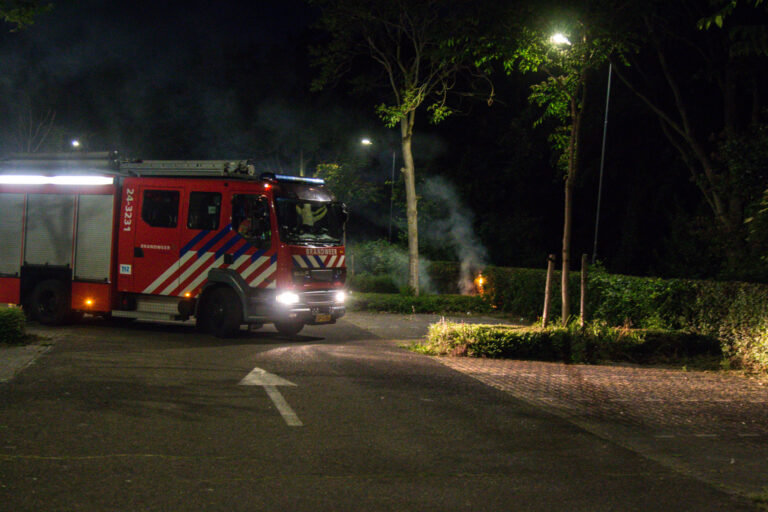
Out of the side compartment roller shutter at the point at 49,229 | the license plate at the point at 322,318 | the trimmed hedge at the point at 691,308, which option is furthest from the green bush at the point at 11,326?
the trimmed hedge at the point at 691,308

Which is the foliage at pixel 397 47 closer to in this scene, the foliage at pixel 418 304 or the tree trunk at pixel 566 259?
the foliage at pixel 418 304

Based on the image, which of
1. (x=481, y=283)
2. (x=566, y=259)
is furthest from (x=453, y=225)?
(x=566, y=259)

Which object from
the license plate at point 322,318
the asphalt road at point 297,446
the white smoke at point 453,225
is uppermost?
the white smoke at point 453,225

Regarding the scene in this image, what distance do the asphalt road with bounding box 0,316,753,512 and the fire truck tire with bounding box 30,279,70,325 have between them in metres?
4.63

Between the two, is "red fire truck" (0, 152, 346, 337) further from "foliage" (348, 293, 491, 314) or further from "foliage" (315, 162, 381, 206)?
"foliage" (315, 162, 381, 206)

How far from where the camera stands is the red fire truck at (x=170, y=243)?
1424cm

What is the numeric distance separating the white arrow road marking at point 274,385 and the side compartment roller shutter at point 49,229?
6828 mm

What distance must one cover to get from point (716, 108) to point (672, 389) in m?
17.4

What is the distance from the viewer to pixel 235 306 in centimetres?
1452

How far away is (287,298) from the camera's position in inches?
558

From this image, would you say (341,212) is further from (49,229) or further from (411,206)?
(411,206)

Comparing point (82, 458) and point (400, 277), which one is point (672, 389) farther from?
point (400, 277)

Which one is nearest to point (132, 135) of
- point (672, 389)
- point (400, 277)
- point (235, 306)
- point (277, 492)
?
point (400, 277)

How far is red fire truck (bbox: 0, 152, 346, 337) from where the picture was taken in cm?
1424
